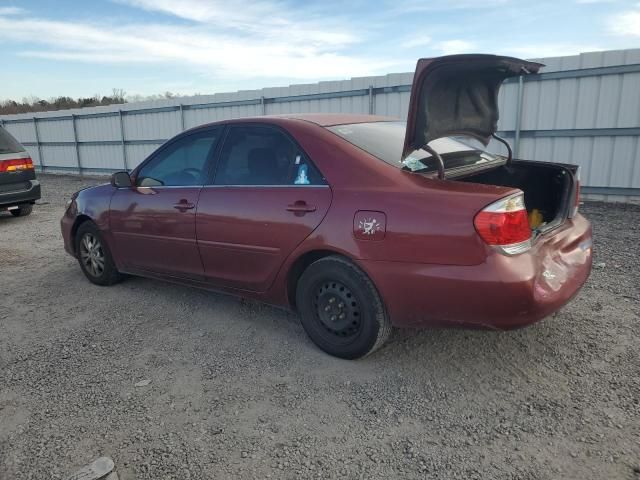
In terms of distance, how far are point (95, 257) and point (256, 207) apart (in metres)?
2.37

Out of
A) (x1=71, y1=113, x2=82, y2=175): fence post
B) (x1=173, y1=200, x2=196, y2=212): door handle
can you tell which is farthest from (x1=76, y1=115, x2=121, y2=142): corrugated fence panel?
(x1=173, y1=200, x2=196, y2=212): door handle

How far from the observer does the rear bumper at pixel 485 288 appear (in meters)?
2.54

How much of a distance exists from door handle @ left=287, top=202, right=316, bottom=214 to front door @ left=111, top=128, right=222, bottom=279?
0.98m

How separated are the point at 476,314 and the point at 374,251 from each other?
0.66 meters

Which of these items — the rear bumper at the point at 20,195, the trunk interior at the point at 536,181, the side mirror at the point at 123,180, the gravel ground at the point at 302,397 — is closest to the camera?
the gravel ground at the point at 302,397

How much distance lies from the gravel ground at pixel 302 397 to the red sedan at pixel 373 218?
373mm

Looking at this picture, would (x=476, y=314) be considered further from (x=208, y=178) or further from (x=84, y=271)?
(x=84, y=271)

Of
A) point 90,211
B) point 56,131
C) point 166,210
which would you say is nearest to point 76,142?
point 56,131

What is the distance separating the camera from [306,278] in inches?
127

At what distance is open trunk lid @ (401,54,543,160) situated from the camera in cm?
289

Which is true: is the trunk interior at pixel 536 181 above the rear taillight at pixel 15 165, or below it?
above

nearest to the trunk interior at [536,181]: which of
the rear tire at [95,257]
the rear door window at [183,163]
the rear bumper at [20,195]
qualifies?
the rear door window at [183,163]

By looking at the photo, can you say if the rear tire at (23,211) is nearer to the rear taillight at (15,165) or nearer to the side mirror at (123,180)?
the rear taillight at (15,165)

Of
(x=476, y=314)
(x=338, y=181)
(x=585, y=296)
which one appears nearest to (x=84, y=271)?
(x=338, y=181)
